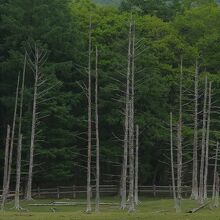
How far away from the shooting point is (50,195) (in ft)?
192

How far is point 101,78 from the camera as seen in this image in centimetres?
6116

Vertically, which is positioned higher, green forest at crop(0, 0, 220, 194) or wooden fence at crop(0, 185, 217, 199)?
green forest at crop(0, 0, 220, 194)

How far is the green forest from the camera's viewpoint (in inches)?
2259

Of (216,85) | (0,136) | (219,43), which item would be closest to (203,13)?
(219,43)

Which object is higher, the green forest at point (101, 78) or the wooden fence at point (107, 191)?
the green forest at point (101, 78)

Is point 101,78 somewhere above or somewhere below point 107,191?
above

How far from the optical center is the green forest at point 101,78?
57375 mm

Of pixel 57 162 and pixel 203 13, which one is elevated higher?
pixel 203 13

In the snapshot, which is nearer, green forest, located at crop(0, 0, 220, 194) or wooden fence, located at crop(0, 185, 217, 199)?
→ green forest, located at crop(0, 0, 220, 194)

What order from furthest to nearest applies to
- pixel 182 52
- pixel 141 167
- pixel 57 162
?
pixel 182 52 < pixel 141 167 < pixel 57 162

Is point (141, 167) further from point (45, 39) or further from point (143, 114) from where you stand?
point (45, 39)

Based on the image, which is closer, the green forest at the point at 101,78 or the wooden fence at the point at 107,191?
the green forest at the point at 101,78

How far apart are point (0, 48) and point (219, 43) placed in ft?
77.1

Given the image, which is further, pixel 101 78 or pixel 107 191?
pixel 107 191
